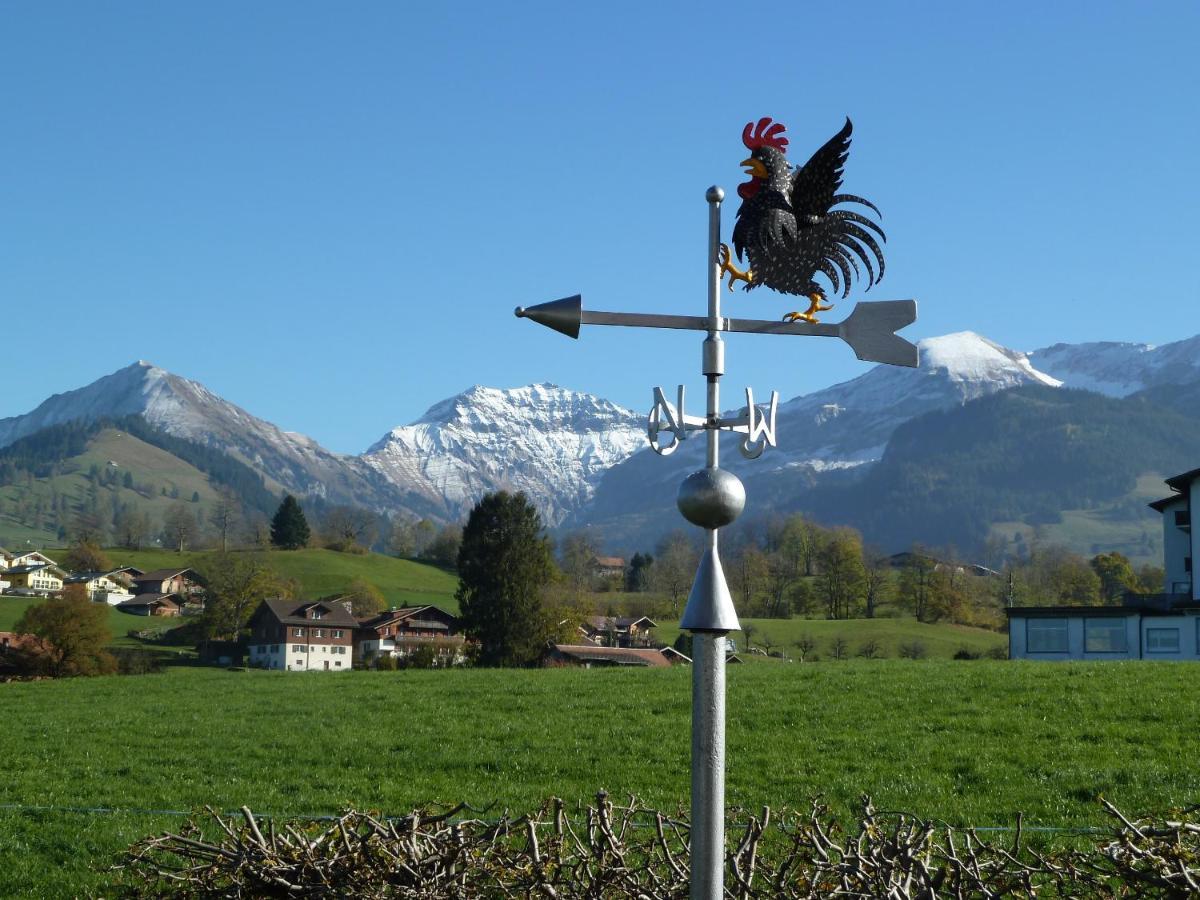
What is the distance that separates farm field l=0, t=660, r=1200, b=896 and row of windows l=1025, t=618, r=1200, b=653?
89.3ft

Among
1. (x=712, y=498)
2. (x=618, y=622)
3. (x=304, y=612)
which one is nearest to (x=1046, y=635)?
(x=618, y=622)

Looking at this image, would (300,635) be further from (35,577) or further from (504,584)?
(35,577)

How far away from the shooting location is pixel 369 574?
143 m

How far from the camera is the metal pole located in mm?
5145

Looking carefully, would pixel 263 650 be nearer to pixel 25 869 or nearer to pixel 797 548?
pixel 797 548

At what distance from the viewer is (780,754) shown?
17250 mm

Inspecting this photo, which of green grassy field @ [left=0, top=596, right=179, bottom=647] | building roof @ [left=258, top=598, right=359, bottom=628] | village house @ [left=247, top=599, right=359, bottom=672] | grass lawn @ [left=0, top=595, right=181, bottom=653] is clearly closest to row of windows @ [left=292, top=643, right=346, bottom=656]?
village house @ [left=247, top=599, right=359, bottom=672]

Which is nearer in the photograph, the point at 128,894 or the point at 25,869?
the point at 128,894

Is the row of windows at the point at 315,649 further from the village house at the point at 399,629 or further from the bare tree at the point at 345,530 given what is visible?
the bare tree at the point at 345,530

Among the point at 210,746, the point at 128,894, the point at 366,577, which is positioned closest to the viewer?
the point at 128,894

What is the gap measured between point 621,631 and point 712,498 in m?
97.5

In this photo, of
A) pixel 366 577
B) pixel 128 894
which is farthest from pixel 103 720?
pixel 366 577

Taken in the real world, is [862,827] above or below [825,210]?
below

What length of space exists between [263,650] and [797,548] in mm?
60458
